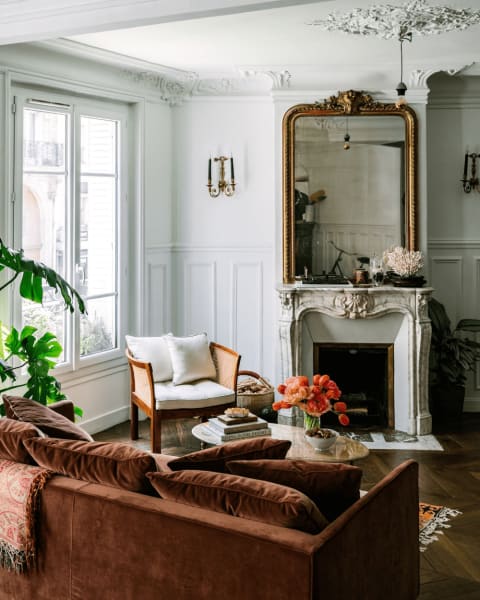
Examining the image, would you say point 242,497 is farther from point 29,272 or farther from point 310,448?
point 29,272

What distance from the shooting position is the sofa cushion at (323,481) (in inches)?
99.9

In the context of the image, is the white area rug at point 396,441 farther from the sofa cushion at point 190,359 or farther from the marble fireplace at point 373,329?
the sofa cushion at point 190,359

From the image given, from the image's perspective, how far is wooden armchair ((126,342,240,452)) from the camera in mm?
5082

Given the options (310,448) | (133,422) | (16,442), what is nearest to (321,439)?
(310,448)

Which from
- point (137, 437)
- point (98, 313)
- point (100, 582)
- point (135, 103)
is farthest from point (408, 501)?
point (135, 103)

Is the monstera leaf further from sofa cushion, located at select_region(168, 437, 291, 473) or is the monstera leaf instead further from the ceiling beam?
sofa cushion, located at select_region(168, 437, 291, 473)

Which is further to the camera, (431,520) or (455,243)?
(455,243)

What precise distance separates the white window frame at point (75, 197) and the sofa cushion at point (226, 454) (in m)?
2.68

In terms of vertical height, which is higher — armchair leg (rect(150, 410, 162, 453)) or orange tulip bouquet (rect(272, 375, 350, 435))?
orange tulip bouquet (rect(272, 375, 350, 435))

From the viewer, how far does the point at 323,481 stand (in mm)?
2543

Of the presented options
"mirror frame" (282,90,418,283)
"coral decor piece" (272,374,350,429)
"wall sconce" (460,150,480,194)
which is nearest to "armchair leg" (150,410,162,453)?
"coral decor piece" (272,374,350,429)

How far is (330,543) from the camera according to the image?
2.22 meters

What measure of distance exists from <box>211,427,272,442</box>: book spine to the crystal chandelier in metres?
2.42

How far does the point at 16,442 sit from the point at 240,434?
1.58 metres
